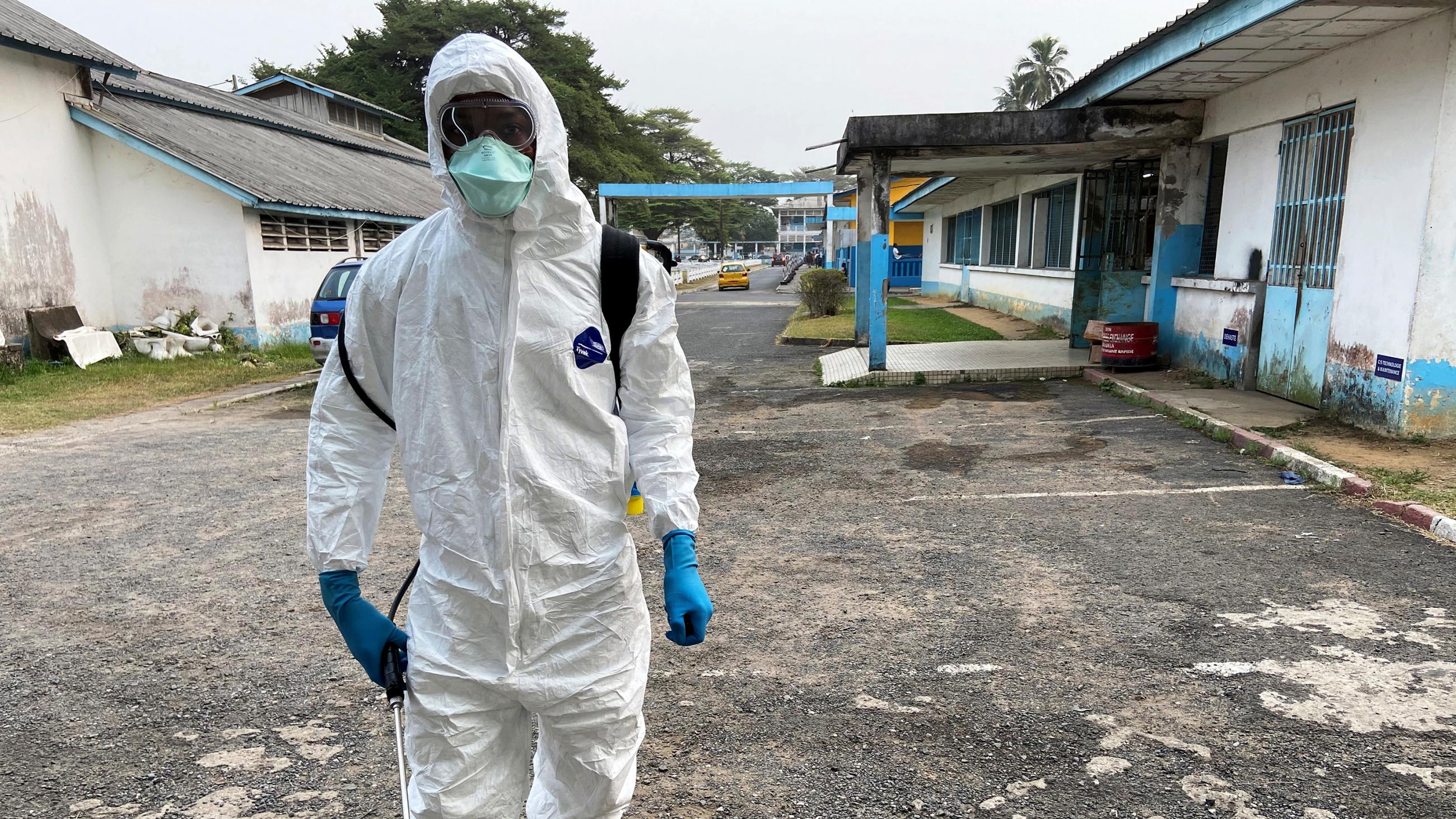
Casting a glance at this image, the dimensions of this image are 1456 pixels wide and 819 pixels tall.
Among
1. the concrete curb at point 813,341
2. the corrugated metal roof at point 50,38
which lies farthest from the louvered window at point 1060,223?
the corrugated metal roof at point 50,38

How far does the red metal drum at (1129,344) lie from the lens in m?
10.6

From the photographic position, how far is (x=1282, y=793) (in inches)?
103

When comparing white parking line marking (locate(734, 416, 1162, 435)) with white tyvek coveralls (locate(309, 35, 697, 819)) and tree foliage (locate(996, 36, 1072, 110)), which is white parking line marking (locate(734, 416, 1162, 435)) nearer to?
white tyvek coveralls (locate(309, 35, 697, 819))

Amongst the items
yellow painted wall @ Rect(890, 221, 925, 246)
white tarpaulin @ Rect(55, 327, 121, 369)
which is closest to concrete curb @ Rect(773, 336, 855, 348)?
white tarpaulin @ Rect(55, 327, 121, 369)

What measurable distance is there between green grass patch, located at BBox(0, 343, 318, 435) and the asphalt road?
11.0 feet

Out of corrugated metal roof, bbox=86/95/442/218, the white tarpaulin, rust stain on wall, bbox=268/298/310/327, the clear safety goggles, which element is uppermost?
corrugated metal roof, bbox=86/95/442/218

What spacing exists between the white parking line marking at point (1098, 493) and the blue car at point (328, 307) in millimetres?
8334

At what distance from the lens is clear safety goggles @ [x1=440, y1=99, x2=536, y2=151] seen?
1878 mm

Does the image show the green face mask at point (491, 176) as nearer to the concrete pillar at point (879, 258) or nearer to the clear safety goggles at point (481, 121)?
the clear safety goggles at point (481, 121)

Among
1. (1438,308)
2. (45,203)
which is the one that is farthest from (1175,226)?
(45,203)

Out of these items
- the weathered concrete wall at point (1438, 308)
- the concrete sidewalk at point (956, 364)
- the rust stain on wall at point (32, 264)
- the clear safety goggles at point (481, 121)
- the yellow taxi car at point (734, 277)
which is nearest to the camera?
the clear safety goggles at point (481, 121)

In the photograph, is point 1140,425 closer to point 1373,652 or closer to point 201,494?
point 1373,652

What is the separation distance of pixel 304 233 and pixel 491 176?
16468mm

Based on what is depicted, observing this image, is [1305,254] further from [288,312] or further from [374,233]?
[374,233]
